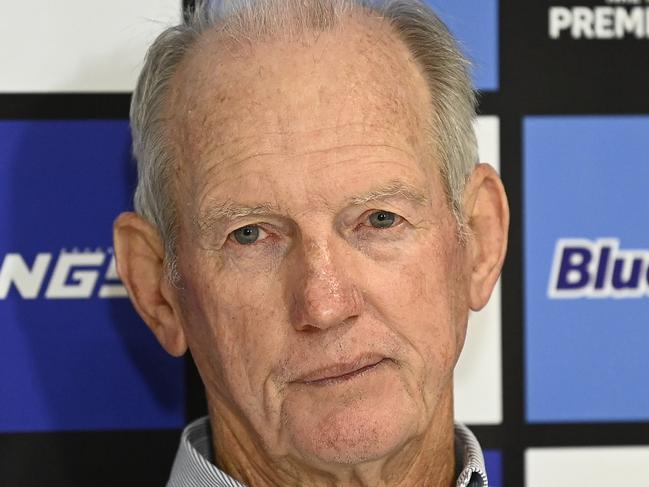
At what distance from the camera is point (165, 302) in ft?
5.90

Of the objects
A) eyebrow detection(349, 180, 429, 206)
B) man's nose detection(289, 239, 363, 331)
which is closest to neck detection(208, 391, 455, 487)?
man's nose detection(289, 239, 363, 331)

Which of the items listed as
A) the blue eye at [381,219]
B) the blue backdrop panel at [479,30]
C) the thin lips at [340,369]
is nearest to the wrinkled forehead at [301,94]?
the blue eye at [381,219]

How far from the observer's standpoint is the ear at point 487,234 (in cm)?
180

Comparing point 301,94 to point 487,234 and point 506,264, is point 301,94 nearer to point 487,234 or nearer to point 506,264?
point 487,234

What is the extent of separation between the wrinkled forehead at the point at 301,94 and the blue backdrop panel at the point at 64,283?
0.43 m

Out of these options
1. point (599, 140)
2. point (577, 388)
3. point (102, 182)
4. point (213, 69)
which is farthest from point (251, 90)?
point (577, 388)

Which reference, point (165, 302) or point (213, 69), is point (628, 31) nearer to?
point (213, 69)

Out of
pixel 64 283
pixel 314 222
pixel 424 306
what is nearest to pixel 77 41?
pixel 64 283

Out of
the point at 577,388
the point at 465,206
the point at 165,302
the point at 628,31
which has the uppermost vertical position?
the point at 628,31

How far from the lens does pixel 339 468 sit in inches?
63.9

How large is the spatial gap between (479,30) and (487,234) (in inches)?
18.8

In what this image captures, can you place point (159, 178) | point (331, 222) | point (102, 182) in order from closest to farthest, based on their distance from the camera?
1. point (331, 222)
2. point (159, 178)
3. point (102, 182)

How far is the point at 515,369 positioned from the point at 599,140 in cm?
47

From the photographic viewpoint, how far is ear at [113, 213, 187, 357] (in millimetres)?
1782
